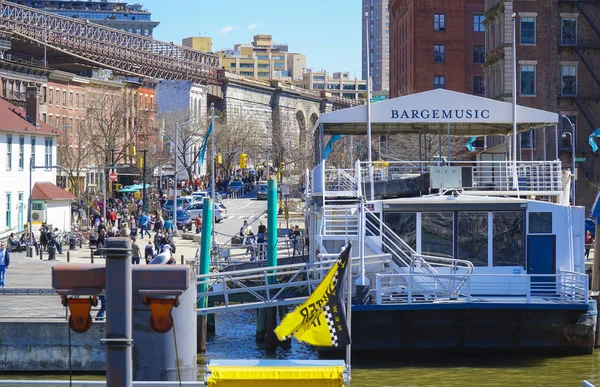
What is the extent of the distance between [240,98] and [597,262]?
14568 cm

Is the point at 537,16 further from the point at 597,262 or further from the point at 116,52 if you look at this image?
the point at 116,52

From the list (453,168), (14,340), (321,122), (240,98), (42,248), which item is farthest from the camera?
(240,98)

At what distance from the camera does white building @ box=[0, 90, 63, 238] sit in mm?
59844

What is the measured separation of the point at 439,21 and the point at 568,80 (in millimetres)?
40023

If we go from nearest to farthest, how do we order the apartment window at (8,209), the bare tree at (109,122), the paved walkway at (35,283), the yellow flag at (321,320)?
the yellow flag at (321,320)
the paved walkway at (35,283)
the apartment window at (8,209)
the bare tree at (109,122)

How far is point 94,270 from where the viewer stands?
27.5 ft

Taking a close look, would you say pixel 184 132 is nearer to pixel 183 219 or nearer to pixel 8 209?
pixel 183 219

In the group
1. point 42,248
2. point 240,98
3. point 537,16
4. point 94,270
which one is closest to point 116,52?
point 240,98

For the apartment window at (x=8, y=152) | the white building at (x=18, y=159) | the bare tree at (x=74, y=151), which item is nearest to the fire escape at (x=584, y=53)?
the bare tree at (x=74, y=151)

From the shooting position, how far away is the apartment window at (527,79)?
247ft

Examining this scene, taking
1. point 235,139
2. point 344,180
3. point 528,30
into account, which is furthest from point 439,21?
point 344,180

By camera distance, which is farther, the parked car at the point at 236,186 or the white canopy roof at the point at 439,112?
the parked car at the point at 236,186

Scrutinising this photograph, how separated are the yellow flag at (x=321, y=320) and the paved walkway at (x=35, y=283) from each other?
390 inches

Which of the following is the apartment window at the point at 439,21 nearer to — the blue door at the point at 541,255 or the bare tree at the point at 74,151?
the bare tree at the point at 74,151
